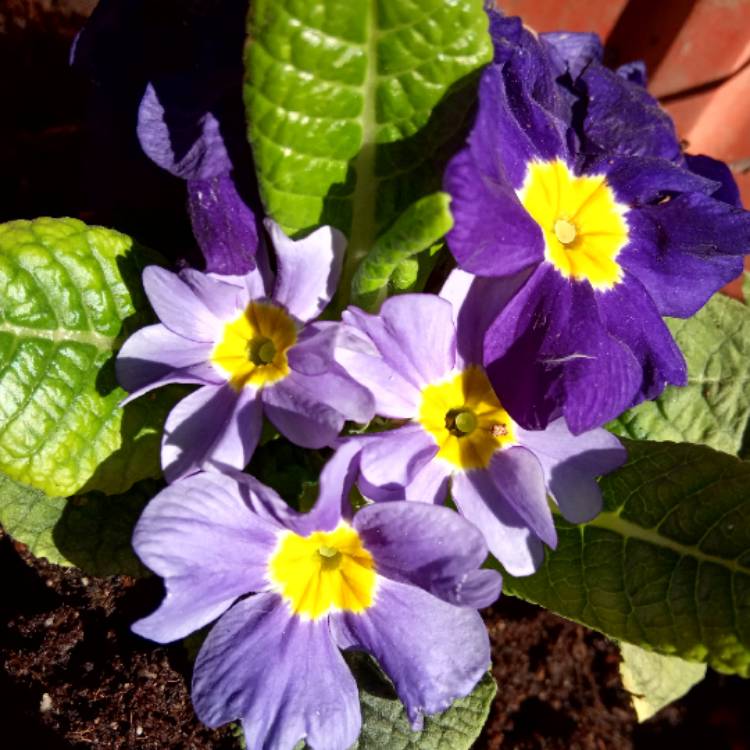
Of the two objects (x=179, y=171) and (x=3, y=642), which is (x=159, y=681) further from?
(x=179, y=171)

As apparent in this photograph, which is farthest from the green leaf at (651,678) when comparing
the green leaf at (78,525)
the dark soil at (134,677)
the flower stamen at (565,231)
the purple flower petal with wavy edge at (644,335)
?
the green leaf at (78,525)

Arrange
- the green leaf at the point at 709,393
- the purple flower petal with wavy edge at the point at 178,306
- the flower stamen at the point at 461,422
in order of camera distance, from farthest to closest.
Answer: the green leaf at the point at 709,393 → the flower stamen at the point at 461,422 → the purple flower petal with wavy edge at the point at 178,306

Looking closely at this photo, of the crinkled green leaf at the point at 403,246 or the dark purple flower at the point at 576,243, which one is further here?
the dark purple flower at the point at 576,243

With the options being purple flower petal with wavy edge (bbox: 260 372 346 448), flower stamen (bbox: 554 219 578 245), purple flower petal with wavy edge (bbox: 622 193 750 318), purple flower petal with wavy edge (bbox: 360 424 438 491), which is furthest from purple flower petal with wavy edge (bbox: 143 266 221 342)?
purple flower petal with wavy edge (bbox: 622 193 750 318)

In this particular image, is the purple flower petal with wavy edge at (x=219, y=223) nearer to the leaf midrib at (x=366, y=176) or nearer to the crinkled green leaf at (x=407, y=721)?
the leaf midrib at (x=366, y=176)

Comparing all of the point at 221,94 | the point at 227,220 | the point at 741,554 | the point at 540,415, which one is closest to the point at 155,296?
the point at 227,220

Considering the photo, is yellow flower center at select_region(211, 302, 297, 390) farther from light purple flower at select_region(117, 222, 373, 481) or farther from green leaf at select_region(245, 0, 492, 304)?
green leaf at select_region(245, 0, 492, 304)
